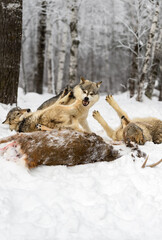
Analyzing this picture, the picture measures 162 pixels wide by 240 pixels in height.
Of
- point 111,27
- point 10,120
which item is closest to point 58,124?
point 10,120

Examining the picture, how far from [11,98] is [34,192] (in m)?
4.67

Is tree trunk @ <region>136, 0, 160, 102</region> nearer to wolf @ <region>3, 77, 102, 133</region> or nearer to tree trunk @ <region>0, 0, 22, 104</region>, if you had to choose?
tree trunk @ <region>0, 0, 22, 104</region>

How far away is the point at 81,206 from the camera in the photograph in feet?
7.64

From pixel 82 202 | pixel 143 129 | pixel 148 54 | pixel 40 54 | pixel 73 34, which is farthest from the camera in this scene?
pixel 40 54

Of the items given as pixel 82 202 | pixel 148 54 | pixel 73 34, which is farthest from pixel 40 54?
pixel 82 202

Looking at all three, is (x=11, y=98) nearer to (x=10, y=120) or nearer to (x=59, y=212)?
(x=10, y=120)

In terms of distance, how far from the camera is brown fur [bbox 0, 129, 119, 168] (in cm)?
310

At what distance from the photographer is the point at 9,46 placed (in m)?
6.46

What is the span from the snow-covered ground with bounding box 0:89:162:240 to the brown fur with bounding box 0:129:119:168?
12 cm

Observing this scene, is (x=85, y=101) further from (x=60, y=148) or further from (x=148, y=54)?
(x=148, y=54)

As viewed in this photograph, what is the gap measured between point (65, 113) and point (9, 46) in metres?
3.26

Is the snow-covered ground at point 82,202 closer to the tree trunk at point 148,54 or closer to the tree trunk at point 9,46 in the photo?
the tree trunk at point 9,46

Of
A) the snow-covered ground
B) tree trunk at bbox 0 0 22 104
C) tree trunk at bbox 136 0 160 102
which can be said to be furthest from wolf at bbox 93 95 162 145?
tree trunk at bbox 136 0 160 102

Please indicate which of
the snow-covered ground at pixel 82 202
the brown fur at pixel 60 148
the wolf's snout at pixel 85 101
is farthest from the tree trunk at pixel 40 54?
the snow-covered ground at pixel 82 202
